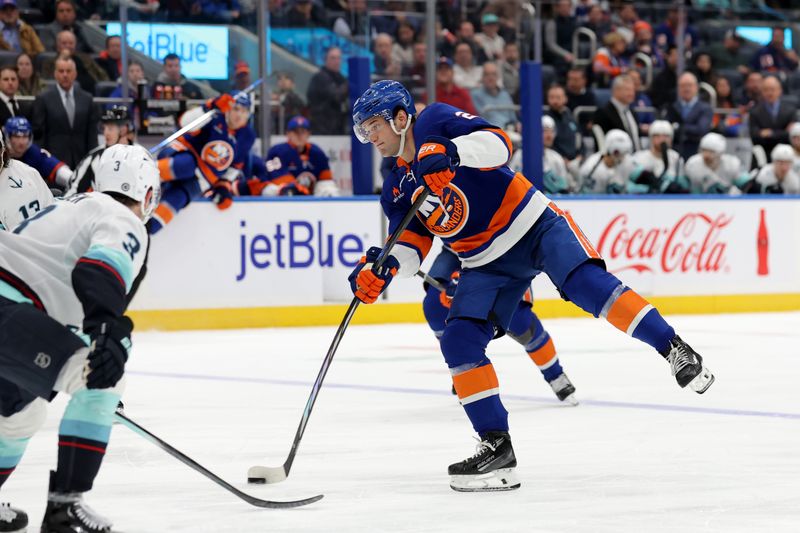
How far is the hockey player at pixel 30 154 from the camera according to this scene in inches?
309

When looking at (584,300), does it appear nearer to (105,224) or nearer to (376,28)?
(105,224)

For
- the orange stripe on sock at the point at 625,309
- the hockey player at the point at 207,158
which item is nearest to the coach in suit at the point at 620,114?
the hockey player at the point at 207,158

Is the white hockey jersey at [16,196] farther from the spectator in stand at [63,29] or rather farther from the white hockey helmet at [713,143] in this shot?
the white hockey helmet at [713,143]

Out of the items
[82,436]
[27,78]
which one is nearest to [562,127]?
[27,78]

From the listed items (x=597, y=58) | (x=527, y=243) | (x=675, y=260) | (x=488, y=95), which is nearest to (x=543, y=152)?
(x=488, y=95)

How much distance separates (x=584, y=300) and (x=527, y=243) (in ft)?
0.97

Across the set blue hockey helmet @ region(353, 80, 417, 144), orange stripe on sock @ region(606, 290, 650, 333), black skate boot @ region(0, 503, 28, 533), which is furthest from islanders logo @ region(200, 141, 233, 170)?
black skate boot @ region(0, 503, 28, 533)

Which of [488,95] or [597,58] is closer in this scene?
[488,95]

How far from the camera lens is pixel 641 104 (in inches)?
458

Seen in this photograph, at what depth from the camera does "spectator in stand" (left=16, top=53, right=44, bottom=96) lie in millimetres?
8953

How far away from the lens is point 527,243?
408cm

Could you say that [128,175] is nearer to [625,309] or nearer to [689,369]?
[625,309]

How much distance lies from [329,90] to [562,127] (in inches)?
84.4

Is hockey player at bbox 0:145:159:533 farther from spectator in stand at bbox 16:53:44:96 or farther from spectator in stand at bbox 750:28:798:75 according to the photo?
spectator in stand at bbox 750:28:798:75
